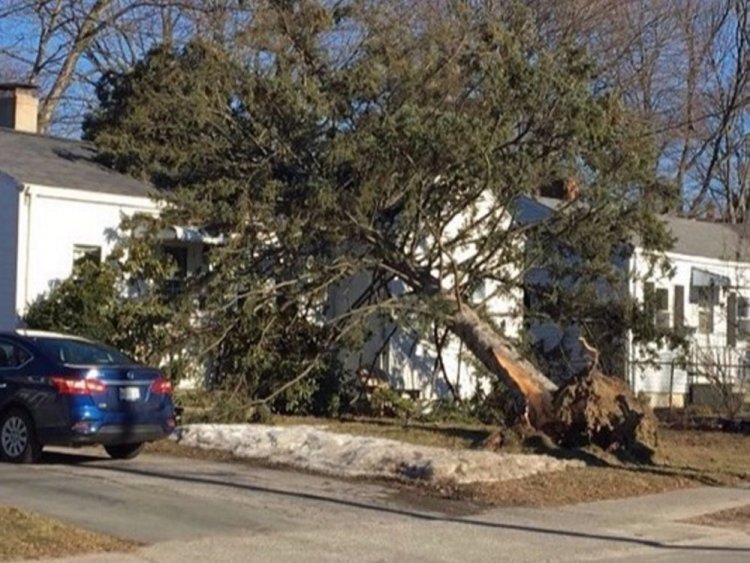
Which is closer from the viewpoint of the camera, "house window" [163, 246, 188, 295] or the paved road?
the paved road

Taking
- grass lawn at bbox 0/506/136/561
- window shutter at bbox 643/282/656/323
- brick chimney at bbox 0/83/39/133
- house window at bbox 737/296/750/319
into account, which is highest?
brick chimney at bbox 0/83/39/133

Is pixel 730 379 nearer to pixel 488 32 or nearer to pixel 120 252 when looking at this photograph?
pixel 488 32

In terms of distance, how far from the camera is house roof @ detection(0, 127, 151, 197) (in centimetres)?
2425

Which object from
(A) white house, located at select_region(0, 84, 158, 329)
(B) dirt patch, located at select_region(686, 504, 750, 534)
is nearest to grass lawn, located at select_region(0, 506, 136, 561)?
(B) dirt patch, located at select_region(686, 504, 750, 534)

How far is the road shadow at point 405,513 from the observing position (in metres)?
13.3

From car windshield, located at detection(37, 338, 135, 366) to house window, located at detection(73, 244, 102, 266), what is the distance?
22.1ft

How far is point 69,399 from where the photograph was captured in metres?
16.3

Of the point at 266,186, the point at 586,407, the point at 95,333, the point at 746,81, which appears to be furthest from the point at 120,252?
the point at 746,81

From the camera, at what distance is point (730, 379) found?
86.8ft

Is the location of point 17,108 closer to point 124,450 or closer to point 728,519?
point 124,450

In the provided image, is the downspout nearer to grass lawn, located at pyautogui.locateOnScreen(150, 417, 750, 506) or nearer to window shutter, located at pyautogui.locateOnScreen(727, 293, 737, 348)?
grass lawn, located at pyautogui.locateOnScreen(150, 417, 750, 506)

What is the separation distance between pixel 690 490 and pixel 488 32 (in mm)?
7827

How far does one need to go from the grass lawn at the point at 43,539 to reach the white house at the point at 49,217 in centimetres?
1158

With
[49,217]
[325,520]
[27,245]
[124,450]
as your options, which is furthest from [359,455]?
[49,217]
